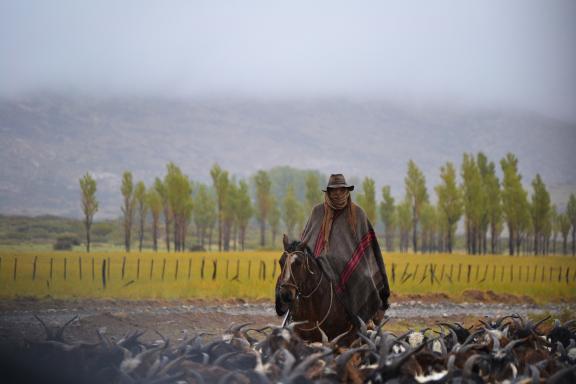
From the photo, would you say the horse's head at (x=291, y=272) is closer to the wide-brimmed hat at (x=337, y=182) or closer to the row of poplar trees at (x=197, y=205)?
the wide-brimmed hat at (x=337, y=182)

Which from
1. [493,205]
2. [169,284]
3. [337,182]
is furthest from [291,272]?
[493,205]

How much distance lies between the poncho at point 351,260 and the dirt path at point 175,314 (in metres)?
7.70

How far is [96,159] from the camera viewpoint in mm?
193500

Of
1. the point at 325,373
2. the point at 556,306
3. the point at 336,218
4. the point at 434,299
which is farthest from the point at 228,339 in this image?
the point at 556,306

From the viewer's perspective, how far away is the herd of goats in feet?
20.4

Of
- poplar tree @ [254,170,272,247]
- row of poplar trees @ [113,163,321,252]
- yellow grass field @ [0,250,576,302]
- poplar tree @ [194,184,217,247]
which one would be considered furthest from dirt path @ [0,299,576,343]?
poplar tree @ [194,184,217,247]

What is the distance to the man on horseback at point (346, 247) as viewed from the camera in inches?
398

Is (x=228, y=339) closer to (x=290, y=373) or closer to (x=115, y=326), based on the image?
(x=290, y=373)

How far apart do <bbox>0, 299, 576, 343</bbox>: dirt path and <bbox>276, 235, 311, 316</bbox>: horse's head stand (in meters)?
8.09

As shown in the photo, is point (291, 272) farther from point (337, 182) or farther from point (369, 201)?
point (369, 201)

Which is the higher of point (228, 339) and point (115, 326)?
point (228, 339)

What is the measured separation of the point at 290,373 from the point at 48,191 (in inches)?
6564

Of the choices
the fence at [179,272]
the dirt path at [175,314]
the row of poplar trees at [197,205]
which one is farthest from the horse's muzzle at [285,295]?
the row of poplar trees at [197,205]

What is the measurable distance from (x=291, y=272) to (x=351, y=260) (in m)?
1.29
